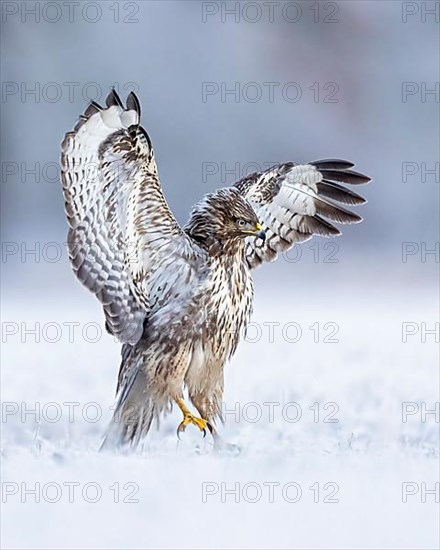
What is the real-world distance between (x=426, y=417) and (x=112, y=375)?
1638 millimetres

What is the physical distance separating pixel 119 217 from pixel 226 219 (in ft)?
1.10

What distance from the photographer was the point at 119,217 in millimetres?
3736

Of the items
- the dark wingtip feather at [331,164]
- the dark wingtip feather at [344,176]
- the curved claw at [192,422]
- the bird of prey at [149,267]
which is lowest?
the curved claw at [192,422]

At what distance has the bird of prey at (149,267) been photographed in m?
3.65

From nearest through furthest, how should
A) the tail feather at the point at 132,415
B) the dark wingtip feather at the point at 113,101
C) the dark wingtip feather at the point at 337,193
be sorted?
the dark wingtip feather at the point at 113,101, the tail feather at the point at 132,415, the dark wingtip feather at the point at 337,193

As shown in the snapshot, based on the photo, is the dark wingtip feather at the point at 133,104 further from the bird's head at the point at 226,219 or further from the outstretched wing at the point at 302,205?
the outstretched wing at the point at 302,205

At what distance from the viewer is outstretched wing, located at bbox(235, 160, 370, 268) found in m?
4.47

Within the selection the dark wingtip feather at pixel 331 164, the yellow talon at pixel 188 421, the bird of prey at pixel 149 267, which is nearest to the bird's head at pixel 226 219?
the bird of prey at pixel 149 267

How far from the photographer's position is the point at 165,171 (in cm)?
1247

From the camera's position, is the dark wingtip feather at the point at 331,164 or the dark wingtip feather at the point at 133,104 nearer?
the dark wingtip feather at the point at 133,104

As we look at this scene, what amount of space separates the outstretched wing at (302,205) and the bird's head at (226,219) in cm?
54

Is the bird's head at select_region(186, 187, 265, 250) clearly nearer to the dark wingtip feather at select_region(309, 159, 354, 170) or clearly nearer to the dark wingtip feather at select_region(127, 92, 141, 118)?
the dark wingtip feather at select_region(127, 92, 141, 118)

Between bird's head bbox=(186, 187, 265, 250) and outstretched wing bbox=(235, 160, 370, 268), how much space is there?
536 mm

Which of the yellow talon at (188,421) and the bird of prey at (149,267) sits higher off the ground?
the bird of prey at (149,267)
